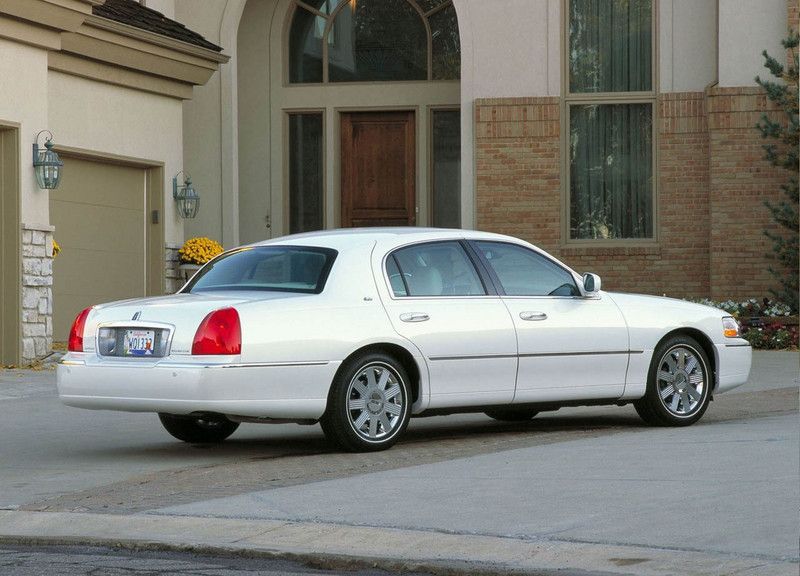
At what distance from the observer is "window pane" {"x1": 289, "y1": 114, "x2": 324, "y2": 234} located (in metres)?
23.3

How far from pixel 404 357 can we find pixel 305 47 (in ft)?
47.4

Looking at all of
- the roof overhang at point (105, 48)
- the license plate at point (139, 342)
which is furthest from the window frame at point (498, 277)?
the roof overhang at point (105, 48)

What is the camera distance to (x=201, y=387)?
8.77 meters

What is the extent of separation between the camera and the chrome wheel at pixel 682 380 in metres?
10.7

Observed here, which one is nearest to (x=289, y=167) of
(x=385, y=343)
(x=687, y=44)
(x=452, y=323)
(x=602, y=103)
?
(x=602, y=103)

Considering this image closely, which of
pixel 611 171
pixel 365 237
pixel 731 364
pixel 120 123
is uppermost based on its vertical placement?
pixel 120 123

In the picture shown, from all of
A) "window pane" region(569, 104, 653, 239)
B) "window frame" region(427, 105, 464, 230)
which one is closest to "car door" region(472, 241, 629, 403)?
"window pane" region(569, 104, 653, 239)

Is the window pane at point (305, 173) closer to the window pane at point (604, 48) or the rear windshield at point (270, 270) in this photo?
the window pane at point (604, 48)

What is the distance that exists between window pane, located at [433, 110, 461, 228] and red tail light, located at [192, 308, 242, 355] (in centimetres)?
1415

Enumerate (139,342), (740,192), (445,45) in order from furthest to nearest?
(445,45) → (740,192) → (139,342)

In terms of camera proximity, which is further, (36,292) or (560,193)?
(560,193)

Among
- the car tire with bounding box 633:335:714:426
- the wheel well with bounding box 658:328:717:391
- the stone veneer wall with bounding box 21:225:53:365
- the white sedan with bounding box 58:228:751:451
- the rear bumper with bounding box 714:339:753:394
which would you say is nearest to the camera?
the white sedan with bounding box 58:228:751:451

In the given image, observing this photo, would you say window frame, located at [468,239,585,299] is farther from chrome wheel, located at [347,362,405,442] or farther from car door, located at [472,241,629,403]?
chrome wheel, located at [347,362,405,442]

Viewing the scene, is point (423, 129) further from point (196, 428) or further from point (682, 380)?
point (196, 428)
